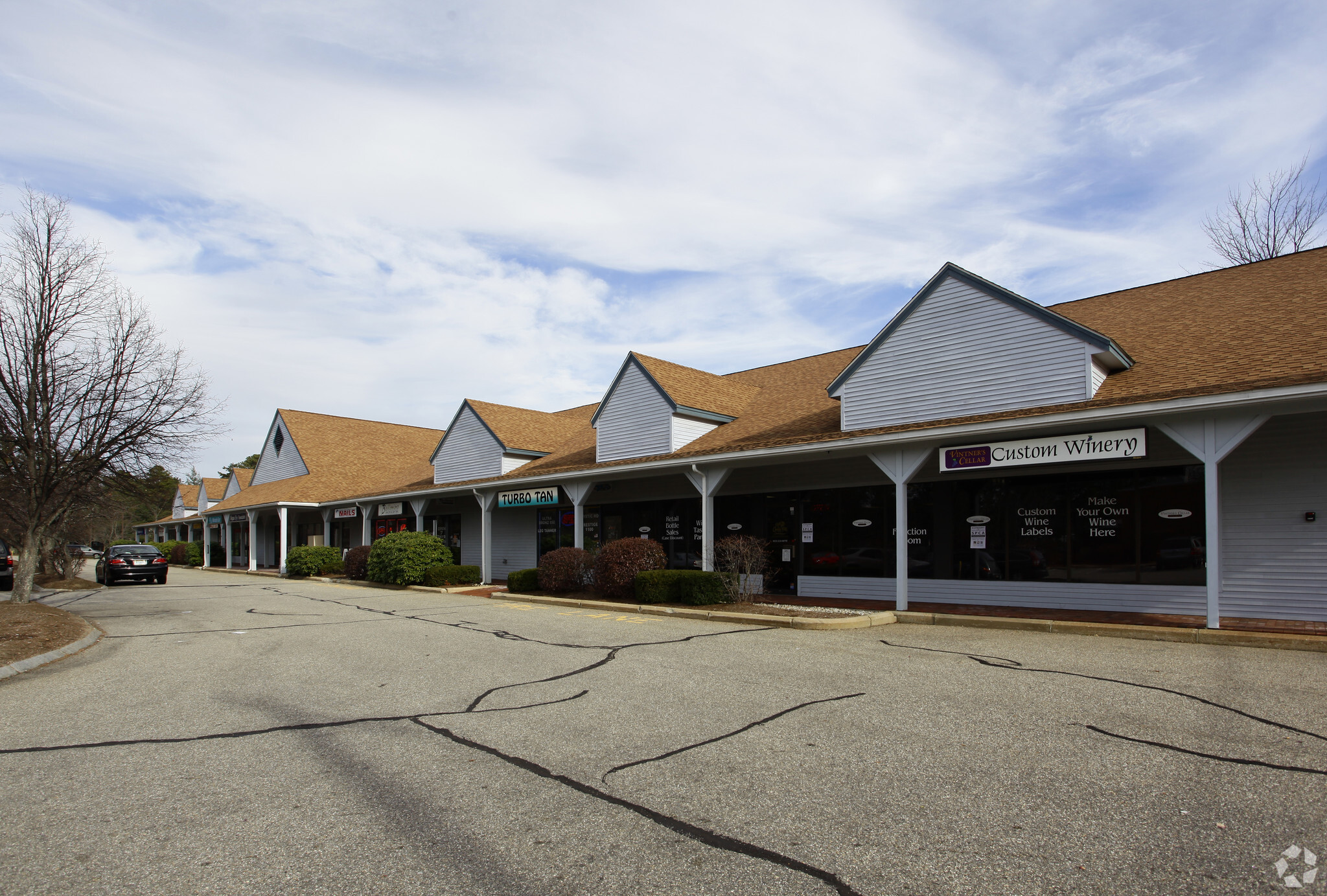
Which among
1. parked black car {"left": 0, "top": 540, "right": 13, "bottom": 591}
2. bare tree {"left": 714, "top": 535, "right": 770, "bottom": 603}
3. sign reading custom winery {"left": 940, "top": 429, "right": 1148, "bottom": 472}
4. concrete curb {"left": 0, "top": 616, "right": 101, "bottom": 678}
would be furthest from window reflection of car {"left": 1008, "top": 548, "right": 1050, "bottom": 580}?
→ parked black car {"left": 0, "top": 540, "right": 13, "bottom": 591}

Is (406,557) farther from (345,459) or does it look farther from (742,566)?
(345,459)

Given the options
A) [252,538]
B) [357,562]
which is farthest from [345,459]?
[357,562]

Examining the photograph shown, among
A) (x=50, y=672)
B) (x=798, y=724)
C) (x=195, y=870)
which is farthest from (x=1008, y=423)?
(x=50, y=672)

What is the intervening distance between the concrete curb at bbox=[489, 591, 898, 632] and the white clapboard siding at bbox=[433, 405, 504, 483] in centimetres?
956

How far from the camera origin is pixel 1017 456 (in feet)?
43.4

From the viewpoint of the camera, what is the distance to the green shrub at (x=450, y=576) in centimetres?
2431

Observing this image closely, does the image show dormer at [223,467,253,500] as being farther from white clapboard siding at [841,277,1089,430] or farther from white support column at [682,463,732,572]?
white clapboard siding at [841,277,1089,430]

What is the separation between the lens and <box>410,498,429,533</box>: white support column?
28.2 meters

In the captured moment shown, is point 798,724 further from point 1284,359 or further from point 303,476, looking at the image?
point 303,476

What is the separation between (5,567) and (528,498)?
15515 millimetres

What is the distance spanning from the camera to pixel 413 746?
6059mm

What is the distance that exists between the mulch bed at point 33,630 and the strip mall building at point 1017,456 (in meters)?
11.2

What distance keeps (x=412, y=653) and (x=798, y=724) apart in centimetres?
632

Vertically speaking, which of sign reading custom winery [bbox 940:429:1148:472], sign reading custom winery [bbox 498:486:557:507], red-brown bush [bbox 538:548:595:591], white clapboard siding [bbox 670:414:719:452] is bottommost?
red-brown bush [bbox 538:548:595:591]
